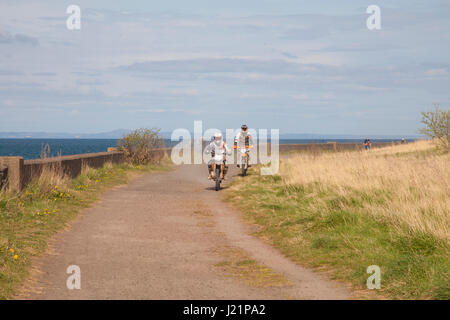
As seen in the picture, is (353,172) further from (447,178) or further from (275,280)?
(275,280)

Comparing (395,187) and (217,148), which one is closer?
(395,187)

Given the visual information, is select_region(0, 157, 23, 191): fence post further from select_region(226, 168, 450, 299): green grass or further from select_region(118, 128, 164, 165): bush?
select_region(118, 128, 164, 165): bush

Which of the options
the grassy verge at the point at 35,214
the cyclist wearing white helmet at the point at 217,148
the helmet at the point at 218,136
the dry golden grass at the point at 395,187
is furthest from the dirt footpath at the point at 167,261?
the helmet at the point at 218,136

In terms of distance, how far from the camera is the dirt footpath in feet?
23.3

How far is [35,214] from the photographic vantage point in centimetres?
1208

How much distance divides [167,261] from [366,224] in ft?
12.6

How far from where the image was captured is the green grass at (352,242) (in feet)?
23.3

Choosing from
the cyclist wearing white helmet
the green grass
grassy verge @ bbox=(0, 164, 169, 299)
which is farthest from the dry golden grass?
grassy verge @ bbox=(0, 164, 169, 299)

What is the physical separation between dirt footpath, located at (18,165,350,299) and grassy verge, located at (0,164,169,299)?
0.23m

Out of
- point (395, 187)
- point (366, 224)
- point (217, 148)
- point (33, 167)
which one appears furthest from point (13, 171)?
point (395, 187)

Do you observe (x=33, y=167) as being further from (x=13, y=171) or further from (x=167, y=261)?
(x=167, y=261)

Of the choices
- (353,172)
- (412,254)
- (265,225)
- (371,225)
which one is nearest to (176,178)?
(353,172)

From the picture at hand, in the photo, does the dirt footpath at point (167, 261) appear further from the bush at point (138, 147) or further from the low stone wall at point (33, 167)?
the bush at point (138, 147)
